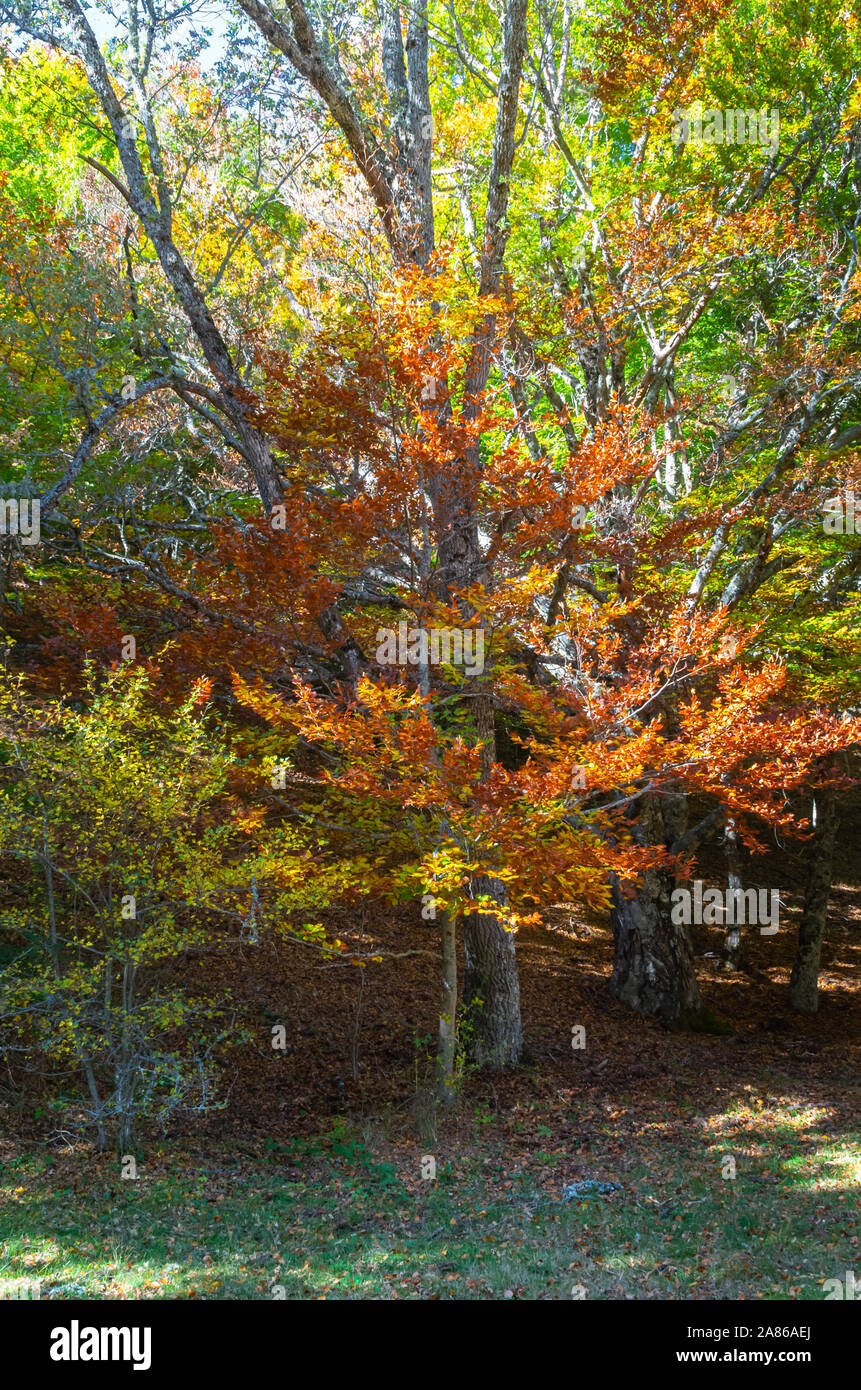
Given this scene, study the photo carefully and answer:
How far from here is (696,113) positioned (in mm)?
10125

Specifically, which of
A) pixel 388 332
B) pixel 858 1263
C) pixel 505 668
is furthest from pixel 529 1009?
pixel 388 332

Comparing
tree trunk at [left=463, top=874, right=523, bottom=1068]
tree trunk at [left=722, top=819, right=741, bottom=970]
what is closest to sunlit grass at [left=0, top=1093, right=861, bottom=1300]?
tree trunk at [left=463, top=874, right=523, bottom=1068]

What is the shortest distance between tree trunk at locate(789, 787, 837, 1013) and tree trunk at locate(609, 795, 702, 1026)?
202 centimetres

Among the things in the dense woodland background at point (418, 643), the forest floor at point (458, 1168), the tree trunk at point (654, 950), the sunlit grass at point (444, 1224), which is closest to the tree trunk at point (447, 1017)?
the dense woodland background at point (418, 643)

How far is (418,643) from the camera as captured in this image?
27.2ft

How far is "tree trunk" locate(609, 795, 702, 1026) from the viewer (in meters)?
13.0

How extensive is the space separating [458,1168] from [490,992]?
106 inches

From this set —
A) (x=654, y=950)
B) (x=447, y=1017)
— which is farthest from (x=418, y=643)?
(x=654, y=950)

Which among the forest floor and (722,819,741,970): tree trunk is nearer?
the forest floor

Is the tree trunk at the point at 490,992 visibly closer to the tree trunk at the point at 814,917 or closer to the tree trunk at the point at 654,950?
the tree trunk at the point at 654,950

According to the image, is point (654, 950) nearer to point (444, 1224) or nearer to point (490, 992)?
point (490, 992)

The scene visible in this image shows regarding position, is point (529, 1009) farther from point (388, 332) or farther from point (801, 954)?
point (388, 332)

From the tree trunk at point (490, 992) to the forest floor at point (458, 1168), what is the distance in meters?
0.33

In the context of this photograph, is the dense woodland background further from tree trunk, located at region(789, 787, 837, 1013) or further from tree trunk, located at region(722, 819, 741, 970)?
tree trunk, located at region(722, 819, 741, 970)
